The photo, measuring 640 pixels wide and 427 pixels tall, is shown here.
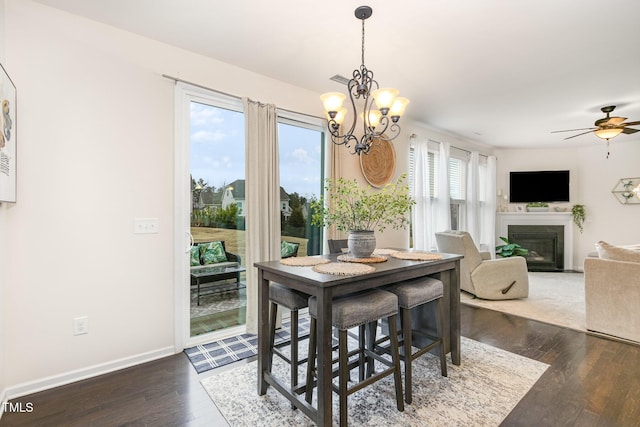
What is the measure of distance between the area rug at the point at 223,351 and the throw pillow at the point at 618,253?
3.05 meters

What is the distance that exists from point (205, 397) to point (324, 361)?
1.00 metres

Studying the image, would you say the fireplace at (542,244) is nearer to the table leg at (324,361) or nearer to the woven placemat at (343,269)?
the woven placemat at (343,269)

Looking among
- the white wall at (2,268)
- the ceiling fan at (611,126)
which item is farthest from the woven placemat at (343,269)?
the ceiling fan at (611,126)

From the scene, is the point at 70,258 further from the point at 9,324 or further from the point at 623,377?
the point at 623,377

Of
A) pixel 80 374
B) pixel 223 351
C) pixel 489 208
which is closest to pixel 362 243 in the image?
pixel 223 351

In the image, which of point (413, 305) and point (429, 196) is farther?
point (429, 196)

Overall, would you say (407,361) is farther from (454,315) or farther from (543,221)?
(543,221)

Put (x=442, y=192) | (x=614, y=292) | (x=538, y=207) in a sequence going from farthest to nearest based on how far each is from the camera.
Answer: (x=538, y=207), (x=442, y=192), (x=614, y=292)

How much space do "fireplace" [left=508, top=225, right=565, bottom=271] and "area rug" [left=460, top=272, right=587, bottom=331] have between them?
1127 millimetres

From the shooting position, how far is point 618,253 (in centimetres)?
304

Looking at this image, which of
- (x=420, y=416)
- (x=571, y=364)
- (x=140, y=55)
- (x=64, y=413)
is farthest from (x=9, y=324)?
(x=571, y=364)

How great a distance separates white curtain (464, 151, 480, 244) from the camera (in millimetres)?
6078

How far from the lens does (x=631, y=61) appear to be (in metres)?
2.91

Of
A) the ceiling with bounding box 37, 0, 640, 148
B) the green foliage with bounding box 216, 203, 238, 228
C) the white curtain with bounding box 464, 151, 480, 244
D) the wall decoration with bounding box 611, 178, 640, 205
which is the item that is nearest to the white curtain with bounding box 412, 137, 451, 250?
the white curtain with bounding box 464, 151, 480, 244
